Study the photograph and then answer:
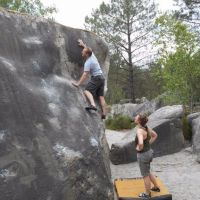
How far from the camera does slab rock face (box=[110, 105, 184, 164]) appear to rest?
14445 millimetres

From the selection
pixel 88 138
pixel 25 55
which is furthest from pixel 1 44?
pixel 88 138

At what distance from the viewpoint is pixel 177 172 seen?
41.5 feet

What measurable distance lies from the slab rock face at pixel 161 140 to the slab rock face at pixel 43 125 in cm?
580

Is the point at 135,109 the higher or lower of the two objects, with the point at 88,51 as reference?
lower

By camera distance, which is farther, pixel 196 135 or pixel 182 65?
pixel 182 65

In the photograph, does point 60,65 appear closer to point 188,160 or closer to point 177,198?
point 177,198

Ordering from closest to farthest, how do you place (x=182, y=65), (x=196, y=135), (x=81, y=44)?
1. (x=81, y=44)
2. (x=196, y=135)
3. (x=182, y=65)

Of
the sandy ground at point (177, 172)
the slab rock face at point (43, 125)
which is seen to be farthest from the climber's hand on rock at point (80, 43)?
the sandy ground at point (177, 172)

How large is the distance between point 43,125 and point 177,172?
6344 mm

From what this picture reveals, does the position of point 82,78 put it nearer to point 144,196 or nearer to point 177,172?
point 144,196

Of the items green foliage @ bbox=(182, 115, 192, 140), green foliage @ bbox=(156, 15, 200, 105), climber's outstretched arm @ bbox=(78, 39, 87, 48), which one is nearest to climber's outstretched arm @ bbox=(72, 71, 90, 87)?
climber's outstretched arm @ bbox=(78, 39, 87, 48)


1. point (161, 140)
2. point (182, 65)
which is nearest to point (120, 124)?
point (182, 65)

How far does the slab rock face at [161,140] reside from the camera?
47.4 ft

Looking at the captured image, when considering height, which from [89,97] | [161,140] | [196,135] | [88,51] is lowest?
[161,140]
